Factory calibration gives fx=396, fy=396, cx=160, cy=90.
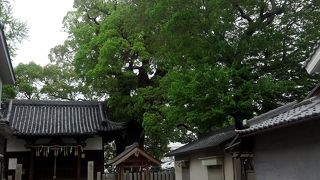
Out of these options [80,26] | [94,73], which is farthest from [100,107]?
[80,26]

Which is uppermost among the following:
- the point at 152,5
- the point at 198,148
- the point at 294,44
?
the point at 152,5

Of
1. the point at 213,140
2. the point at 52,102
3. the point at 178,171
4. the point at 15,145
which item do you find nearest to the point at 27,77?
the point at 52,102

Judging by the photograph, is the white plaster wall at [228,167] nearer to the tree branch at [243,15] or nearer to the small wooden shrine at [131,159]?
the small wooden shrine at [131,159]

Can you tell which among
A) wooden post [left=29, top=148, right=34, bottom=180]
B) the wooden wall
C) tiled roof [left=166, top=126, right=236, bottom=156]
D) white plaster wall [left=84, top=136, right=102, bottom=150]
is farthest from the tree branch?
wooden post [left=29, top=148, right=34, bottom=180]

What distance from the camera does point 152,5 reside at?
62.8 feet

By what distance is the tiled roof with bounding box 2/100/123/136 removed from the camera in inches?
1156

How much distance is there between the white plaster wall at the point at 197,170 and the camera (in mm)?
21237

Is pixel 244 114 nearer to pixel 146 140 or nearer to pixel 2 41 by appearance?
pixel 2 41

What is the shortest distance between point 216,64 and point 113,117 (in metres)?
17.2

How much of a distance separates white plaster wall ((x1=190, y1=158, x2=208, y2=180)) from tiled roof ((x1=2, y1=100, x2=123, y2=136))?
8730mm

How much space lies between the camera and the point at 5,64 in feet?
50.1


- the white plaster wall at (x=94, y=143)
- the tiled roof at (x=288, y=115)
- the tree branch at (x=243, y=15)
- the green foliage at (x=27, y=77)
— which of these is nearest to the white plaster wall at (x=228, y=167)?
the tiled roof at (x=288, y=115)

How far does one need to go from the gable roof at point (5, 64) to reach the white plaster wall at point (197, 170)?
35.3 feet

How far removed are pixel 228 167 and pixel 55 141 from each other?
51.5ft
